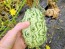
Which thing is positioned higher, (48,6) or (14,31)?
(14,31)

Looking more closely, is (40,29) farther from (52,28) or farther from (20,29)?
(52,28)

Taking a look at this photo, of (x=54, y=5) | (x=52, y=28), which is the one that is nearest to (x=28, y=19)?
(x=52, y=28)

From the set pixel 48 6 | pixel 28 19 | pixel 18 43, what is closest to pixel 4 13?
pixel 48 6

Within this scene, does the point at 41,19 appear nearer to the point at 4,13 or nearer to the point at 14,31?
the point at 14,31

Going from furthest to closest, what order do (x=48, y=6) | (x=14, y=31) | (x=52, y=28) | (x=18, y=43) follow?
(x=48, y=6)
(x=52, y=28)
(x=18, y=43)
(x=14, y=31)

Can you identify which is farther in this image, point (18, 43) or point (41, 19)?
point (18, 43)

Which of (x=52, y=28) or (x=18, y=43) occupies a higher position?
(x=18, y=43)

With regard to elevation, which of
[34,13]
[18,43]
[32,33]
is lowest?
[18,43]

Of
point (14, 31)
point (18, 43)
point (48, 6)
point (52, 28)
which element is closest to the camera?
point (14, 31)

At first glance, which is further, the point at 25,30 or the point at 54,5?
the point at 54,5

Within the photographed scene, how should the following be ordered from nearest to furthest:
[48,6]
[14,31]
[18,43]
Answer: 1. [14,31]
2. [18,43]
3. [48,6]
